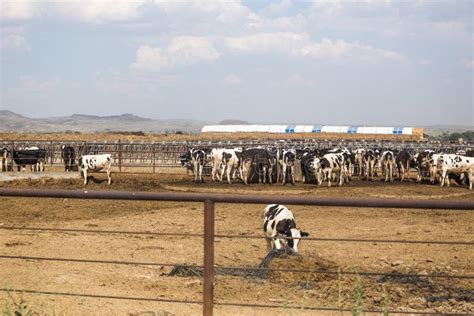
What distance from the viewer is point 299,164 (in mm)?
28672

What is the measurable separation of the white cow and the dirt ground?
28.4 feet

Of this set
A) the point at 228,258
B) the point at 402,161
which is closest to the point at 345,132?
the point at 402,161

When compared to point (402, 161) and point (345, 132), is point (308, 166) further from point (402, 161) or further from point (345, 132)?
point (345, 132)

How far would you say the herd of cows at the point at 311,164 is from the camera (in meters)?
27.4

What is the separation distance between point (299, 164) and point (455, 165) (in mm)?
6499

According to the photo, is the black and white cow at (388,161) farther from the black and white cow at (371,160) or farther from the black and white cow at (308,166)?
the black and white cow at (308,166)

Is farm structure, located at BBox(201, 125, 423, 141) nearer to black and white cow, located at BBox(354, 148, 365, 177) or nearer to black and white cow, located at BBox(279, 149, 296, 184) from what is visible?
black and white cow, located at BBox(354, 148, 365, 177)

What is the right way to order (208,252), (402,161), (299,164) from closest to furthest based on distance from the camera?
(208,252) < (299,164) < (402,161)

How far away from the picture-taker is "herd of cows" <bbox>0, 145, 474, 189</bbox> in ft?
89.5

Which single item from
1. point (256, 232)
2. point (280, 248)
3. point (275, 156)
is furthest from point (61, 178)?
point (280, 248)

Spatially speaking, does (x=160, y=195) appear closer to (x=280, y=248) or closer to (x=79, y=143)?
(x=280, y=248)

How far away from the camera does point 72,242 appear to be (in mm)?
12859

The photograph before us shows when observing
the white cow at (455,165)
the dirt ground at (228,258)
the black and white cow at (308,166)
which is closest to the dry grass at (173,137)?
the black and white cow at (308,166)

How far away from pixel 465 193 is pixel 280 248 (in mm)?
15763
